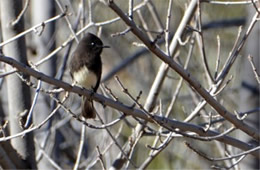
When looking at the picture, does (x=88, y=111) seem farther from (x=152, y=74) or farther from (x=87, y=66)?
(x=152, y=74)

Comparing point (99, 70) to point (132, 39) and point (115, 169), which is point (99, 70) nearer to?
point (115, 169)

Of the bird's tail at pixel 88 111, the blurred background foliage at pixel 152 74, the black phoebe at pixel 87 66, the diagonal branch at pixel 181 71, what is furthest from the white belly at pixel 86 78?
the blurred background foliage at pixel 152 74

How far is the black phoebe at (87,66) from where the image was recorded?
4469 millimetres

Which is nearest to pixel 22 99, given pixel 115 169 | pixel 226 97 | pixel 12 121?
pixel 12 121

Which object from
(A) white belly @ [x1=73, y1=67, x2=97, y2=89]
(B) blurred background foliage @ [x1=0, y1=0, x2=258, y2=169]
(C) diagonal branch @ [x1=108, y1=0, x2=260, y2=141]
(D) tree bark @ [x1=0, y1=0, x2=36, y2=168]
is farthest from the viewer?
(B) blurred background foliage @ [x1=0, y1=0, x2=258, y2=169]

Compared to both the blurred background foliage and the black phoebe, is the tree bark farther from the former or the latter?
the blurred background foliage

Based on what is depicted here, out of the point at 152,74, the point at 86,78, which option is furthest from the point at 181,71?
the point at 152,74

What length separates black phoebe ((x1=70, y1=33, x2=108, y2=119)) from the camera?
4.47 m

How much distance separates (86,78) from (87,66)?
0.30 ft

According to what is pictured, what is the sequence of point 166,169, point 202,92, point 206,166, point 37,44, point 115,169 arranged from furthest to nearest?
1. point 166,169
2. point 206,166
3. point 37,44
4. point 115,169
5. point 202,92

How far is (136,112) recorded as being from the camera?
11.2ft

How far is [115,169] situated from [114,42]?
4306 mm

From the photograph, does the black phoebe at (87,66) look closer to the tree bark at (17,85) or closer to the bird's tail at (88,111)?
the bird's tail at (88,111)

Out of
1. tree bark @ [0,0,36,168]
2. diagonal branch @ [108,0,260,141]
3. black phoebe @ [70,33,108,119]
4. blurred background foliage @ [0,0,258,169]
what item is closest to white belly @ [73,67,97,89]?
black phoebe @ [70,33,108,119]
